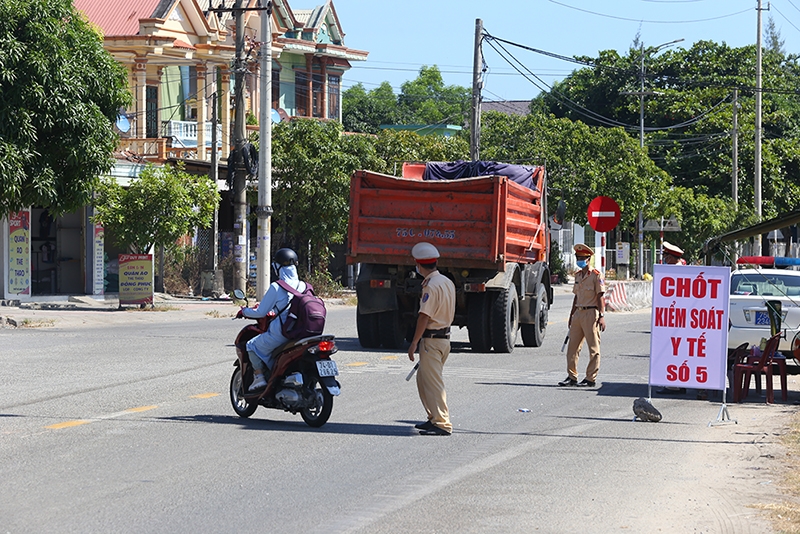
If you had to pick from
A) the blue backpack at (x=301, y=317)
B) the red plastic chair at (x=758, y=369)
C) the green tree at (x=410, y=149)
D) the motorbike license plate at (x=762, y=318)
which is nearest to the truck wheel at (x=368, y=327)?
the motorbike license plate at (x=762, y=318)

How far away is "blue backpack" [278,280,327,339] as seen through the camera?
423 inches

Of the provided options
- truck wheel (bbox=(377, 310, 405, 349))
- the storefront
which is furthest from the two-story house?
truck wheel (bbox=(377, 310, 405, 349))

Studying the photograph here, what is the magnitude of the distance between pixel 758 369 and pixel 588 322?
2218 millimetres

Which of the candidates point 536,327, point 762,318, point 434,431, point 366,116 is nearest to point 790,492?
point 434,431

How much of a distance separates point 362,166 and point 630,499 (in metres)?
29.4

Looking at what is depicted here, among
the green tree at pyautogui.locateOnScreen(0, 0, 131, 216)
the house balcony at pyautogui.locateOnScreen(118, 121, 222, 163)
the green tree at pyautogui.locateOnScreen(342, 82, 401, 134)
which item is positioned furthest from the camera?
the green tree at pyautogui.locateOnScreen(342, 82, 401, 134)

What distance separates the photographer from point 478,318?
61.9 feet

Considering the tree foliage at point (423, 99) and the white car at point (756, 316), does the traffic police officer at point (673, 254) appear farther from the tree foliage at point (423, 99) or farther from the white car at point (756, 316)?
the tree foliage at point (423, 99)

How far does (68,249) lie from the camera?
33.1m

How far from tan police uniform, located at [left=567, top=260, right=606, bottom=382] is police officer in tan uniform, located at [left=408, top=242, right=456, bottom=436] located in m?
4.42

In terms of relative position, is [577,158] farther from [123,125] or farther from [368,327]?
[368,327]

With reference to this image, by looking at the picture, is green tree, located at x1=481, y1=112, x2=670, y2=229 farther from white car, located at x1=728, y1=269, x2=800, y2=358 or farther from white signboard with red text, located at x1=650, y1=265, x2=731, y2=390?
white signboard with red text, located at x1=650, y1=265, x2=731, y2=390

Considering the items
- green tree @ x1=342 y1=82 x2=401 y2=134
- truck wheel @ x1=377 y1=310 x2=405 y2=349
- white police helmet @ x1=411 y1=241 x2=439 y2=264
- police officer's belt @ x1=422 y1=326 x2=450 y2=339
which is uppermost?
green tree @ x1=342 y1=82 x2=401 y2=134

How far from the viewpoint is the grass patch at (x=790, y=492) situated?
725cm
